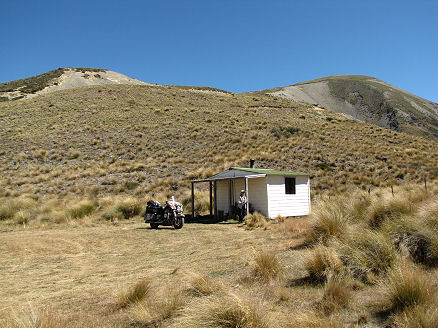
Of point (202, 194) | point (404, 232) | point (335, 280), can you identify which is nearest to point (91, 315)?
point (335, 280)

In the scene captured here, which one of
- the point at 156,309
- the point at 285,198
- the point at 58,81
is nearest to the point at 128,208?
the point at 285,198

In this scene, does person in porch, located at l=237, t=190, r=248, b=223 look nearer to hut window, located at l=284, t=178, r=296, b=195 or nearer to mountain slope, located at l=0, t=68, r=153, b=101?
hut window, located at l=284, t=178, r=296, b=195

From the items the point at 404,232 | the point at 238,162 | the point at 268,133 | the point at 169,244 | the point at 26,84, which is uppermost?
the point at 26,84

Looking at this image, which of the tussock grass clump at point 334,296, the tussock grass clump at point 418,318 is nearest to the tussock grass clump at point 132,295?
the tussock grass clump at point 334,296

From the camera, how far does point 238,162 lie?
28.5 m

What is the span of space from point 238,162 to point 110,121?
1673 centimetres

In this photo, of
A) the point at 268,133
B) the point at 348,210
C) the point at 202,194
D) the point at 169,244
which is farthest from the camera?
the point at 268,133

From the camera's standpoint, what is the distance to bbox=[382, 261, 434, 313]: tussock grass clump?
3.70 metres

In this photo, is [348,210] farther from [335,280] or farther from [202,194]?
[202,194]

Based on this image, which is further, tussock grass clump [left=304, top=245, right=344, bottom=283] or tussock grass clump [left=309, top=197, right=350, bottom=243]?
tussock grass clump [left=309, top=197, right=350, bottom=243]

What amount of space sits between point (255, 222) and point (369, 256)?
9630 mm

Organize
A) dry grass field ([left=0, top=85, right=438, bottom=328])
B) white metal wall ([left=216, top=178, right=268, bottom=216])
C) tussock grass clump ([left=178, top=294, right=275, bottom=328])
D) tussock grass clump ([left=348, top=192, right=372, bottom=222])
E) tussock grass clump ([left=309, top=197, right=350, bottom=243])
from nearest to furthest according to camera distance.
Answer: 1. tussock grass clump ([left=178, top=294, right=275, bottom=328])
2. dry grass field ([left=0, top=85, right=438, bottom=328])
3. tussock grass clump ([left=309, top=197, right=350, bottom=243])
4. tussock grass clump ([left=348, top=192, right=372, bottom=222])
5. white metal wall ([left=216, top=178, right=268, bottom=216])

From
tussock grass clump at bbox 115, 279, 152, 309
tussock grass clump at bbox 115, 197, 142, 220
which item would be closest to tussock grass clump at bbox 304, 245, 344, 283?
tussock grass clump at bbox 115, 279, 152, 309

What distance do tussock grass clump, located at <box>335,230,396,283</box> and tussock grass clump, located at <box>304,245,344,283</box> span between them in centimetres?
18
